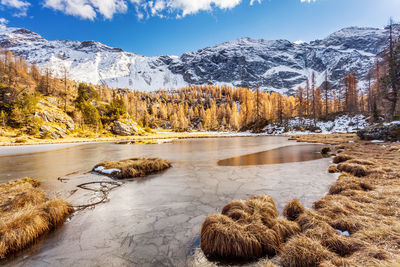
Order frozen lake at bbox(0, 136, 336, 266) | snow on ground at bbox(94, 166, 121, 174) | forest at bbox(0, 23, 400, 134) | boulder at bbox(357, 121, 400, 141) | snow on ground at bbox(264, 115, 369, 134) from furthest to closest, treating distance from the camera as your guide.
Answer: snow on ground at bbox(264, 115, 369, 134) < forest at bbox(0, 23, 400, 134) < boulder at bbox(357, 121, 400, 141) < snow on ground at bbox(94, 166, 121, 174) < frozen lake at bbox(0, 136, 336, 266)

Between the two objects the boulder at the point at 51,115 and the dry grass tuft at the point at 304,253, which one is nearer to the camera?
the dry grass tuft at the point at 304,253

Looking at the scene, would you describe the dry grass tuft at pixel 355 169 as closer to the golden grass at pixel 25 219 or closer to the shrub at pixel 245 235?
the shrub at pixel 245 235

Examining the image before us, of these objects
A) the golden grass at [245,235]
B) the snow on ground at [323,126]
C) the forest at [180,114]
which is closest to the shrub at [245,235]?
the golden grass at [245,235]

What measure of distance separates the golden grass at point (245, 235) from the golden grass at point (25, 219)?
5.12m

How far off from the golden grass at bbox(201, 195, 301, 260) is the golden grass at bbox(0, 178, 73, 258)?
16.8 feet

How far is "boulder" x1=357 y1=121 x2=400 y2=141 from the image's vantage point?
22891 millimetres

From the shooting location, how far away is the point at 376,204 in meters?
5.79

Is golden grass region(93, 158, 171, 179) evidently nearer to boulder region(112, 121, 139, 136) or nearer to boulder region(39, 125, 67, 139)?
boulder region(39, 125, 67, 139)

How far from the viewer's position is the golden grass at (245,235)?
4344 mm

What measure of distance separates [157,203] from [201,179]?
4.28 meters

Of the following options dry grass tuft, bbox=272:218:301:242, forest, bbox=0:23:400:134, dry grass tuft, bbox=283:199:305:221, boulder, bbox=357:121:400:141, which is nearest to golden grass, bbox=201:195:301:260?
dry grass tuft, bbox=272:218:301:242

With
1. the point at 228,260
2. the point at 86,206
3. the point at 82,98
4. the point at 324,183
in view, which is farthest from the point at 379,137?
the point at 82,98

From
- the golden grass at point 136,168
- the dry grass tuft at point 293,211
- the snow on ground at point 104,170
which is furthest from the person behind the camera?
the snow on ground at point 104,170

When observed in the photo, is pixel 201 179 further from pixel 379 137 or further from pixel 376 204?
pixel 379 137
